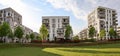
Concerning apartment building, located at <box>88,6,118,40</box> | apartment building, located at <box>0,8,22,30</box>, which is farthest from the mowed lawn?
apartment building, located at <box>88,6,118,40</box>

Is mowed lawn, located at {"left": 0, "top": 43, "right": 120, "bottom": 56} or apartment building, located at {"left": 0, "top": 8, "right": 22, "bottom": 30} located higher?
apartment building, located at {"left": 0, "top": 8, "right": 22, "bottom": 30}

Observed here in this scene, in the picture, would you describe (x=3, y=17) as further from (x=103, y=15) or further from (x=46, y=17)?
(x=103, y=15)

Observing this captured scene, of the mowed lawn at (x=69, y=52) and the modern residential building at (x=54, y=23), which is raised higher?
the modern residential building at (x=54, y=23)

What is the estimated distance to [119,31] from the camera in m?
142

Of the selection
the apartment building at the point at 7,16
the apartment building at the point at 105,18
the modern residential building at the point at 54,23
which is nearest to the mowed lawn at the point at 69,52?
the apartment building at the point at 7,16

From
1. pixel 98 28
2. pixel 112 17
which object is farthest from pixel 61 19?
pixel 112 17

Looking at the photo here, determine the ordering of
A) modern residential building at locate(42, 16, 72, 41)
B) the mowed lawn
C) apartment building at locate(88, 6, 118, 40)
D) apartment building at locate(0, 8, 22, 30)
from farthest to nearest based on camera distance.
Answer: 1. modern residential building at locate(42, 16, 72, 41)
2. apartment building at locate(88, 6, 118, 40)
3. apartment building at locate(0, 8, 22, 30)
4. the mowed lawn

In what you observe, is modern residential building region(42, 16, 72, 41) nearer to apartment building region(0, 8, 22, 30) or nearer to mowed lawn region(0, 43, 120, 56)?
apartment building region(0, 8, 22, 30)

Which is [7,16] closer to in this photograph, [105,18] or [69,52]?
[105,18]

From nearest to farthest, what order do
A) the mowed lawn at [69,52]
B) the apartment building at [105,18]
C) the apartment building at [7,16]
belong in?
the mowed lawn at [69,52] < the apartment building at [7,16] < the apartment building at [105,18]

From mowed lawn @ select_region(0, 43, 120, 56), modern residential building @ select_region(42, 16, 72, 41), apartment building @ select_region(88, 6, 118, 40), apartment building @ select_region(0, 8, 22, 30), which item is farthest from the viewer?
modern residential building @ select_region(42, 16, 72, 41)

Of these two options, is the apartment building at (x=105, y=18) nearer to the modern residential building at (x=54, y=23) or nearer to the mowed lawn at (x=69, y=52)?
the modern residential building at (x=54, y=23)

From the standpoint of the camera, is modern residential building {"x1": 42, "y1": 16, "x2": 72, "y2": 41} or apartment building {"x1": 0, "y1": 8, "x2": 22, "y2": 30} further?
modern residential building {"x1": 42, "y1": 16, "x2": 72, "y2": 41}

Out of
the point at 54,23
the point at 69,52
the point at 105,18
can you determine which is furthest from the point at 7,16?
the point at 69,52
